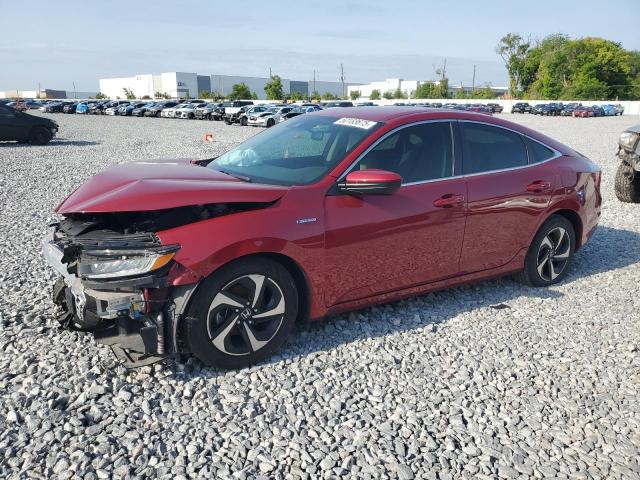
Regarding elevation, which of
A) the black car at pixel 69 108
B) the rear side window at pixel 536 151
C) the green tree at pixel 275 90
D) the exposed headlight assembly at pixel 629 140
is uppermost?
the green tree at pixel 275 90

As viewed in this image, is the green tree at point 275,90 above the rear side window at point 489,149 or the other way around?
above

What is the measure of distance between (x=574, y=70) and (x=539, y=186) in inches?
3509

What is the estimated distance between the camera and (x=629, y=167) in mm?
9148

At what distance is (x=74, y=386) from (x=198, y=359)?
76 cm

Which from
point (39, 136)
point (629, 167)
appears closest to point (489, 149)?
point (629, 167)

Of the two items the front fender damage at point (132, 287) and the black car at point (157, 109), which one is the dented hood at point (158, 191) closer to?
the front fender damage at point (132, 287)

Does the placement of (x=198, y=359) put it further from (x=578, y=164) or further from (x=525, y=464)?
(x=578, y=164)

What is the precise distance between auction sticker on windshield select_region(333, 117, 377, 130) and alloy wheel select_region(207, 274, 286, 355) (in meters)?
1.48

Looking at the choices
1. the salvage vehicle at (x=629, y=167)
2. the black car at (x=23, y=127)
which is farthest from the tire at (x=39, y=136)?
the salvage vehicle at (x=629, y=167)

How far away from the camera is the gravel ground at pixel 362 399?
277cm

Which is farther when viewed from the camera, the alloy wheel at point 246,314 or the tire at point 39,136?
the tire at point 39,136

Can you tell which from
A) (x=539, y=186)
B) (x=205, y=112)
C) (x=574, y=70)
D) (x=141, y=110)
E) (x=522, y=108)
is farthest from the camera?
(x=574, y=70)

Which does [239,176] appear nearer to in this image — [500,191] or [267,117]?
[500,191]

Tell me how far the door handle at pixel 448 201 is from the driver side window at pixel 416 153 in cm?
17
